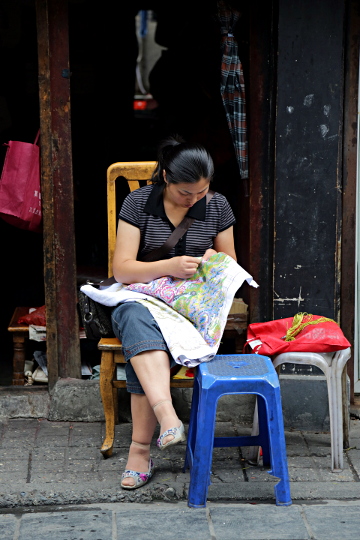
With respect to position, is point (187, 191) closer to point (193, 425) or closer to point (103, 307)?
point (103, 307)

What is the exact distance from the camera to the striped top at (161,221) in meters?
3.49

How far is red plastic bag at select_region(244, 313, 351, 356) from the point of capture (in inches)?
131

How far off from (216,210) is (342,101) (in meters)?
0.94

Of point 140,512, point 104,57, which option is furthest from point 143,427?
point 104,57

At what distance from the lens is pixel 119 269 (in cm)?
345

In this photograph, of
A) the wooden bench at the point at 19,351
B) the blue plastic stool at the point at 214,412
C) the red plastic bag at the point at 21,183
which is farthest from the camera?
the wooden bench at the point at 19,351

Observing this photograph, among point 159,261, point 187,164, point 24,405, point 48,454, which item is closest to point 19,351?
point 24,405

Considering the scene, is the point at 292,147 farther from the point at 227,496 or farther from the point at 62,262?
the point at 227,496

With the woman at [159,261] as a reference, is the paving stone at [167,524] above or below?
below

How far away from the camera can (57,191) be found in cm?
394

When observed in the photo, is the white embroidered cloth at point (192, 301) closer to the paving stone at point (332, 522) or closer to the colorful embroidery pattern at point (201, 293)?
the colorful embroidery pattern at point (201, 293)

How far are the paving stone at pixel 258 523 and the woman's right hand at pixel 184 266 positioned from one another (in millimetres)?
1058

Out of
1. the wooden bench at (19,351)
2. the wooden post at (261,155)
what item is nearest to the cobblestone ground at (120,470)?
the wooden bench at (19,351)

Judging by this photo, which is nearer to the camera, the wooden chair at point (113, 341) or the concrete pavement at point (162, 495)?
the concrete pavement at point (162, 495)
